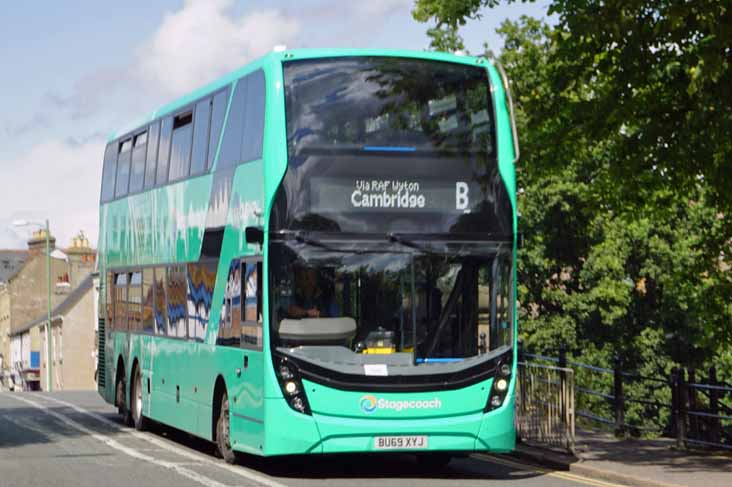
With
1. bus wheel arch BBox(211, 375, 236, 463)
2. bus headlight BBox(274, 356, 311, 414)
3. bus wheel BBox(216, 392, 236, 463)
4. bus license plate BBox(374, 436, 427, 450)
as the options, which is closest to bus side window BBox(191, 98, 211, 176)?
bus wheel arch BBox(211, 375, 236, 463)

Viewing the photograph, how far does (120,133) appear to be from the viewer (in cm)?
2491

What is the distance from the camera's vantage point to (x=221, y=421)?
683 inches

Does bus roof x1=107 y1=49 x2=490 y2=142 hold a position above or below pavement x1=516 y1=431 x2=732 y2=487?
above

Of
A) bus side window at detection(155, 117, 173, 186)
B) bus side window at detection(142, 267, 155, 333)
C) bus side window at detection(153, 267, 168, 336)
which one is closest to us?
bus side window at detection(153, 267, 168, 336)

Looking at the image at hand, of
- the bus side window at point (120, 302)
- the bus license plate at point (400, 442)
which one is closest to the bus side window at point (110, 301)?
the bus side window at point (120, 302)

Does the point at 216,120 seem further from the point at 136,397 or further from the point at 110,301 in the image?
the point at 110,301

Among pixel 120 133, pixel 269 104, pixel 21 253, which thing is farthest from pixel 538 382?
pixel 21 253

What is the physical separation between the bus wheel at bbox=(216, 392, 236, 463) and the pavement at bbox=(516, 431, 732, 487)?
3.64m

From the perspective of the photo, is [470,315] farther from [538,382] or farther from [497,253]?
[538,382]

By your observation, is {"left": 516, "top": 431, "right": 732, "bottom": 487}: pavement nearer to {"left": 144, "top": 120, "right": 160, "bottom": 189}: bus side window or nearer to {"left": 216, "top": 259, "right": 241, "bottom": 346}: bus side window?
{"left": 216, "top": 259, "right": 241, "bottom": 346}: bus side window

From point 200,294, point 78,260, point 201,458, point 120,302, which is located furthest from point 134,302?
point 78,260

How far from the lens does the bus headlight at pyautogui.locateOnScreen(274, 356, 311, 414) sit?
1497 centimetres

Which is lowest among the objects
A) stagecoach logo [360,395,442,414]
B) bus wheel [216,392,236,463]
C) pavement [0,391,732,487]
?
pavement [0,391,732,487]

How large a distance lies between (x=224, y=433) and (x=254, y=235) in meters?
3.11
